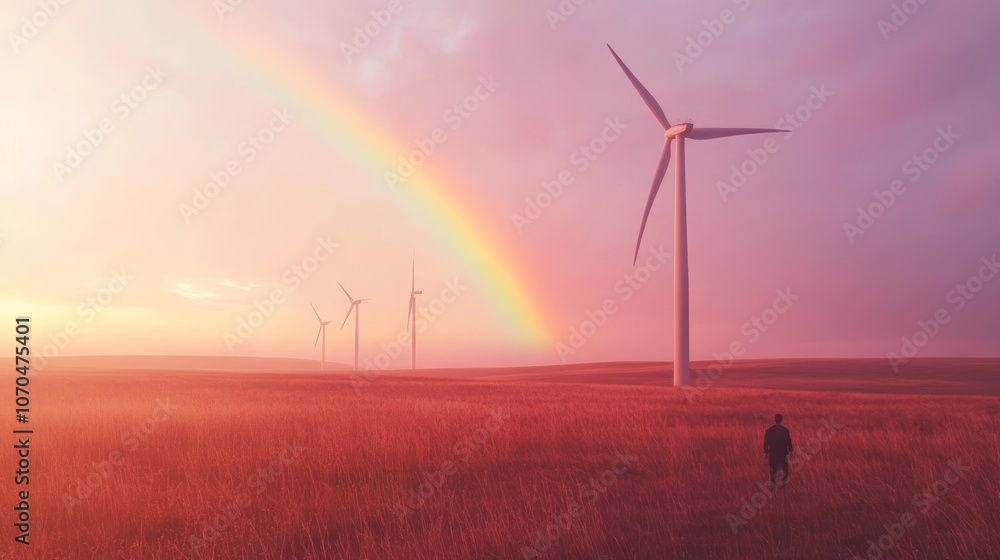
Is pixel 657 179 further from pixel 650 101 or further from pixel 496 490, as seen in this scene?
pixel 496 490

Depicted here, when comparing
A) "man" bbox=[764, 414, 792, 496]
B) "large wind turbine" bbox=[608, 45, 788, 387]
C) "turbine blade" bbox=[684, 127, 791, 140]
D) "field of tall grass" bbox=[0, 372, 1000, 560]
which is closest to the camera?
"field of tall grass" bbox=[0, 372, 1000, 560]

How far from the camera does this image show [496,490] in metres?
11.2

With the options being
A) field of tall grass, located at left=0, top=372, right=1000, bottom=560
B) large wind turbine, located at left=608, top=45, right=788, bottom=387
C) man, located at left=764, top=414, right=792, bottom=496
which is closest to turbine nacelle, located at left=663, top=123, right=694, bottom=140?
large wind turbine, located at left=608, top=45, right=788, bottom=387

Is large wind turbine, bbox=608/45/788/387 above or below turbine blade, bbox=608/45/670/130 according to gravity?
below

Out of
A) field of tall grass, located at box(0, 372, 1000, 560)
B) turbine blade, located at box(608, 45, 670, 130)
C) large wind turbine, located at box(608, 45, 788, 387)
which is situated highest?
turbine blade, located at box(608, 45, 670, 130)

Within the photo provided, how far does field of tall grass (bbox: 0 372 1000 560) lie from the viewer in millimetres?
8195

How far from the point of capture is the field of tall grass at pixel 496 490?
323 inches

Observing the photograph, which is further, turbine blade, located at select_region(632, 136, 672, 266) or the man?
turbine blade, located at select_region(632, 136, 672, 266)

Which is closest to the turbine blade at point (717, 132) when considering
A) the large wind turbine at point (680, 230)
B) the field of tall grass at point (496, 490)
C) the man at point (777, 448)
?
the large wind turbine at point (680, 230)

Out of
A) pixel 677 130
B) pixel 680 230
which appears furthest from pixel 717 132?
pixel 680 230

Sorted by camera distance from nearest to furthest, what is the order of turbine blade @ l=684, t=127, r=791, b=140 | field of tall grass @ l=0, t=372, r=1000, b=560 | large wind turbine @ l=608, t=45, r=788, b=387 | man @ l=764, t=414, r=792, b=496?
field of tall grass @ l=0, t=372, r=1000, b=560
man @ l=764, t=414, r=792, b=496
large wind turbine @ l=608, t=45, r=788, b=387
turbine blade @ l=684, t=127, r=791, b=140

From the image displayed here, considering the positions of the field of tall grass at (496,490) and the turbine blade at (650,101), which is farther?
the turbine blade at (650,101)

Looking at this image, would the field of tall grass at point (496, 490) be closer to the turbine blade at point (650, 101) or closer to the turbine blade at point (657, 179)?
the turbine blade at point (657, 179)

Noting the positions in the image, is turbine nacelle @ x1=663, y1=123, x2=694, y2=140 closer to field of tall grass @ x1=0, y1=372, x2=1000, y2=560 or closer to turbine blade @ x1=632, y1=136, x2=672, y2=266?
turbine blade @ x1=632, y1=136, x2=672, y2=266
